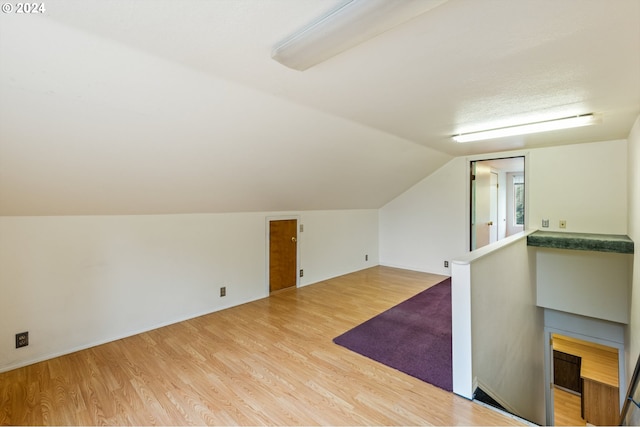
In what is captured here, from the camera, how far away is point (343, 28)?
1.29 m

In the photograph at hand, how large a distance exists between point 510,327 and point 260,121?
328cm

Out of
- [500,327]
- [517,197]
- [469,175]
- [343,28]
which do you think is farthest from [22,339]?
[517,197]

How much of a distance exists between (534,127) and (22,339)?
5247mm

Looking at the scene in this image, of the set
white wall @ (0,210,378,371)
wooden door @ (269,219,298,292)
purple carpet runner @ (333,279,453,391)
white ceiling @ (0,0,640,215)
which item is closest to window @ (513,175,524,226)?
white ceiling @ (0,0,640,215)

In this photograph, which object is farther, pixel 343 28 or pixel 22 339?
pixel 22 339

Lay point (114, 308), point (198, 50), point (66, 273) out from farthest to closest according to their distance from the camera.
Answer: point (114, 308) → point (66, 273) → point (198, 50)

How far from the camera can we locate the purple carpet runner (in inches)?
100

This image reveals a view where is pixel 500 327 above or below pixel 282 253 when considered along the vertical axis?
below

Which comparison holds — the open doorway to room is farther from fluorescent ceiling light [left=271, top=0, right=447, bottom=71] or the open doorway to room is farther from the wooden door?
fluorescent ceiling light [left=271, top=0, right=447, bottom=71]

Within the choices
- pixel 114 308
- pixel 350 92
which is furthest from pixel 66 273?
pixel 350 92

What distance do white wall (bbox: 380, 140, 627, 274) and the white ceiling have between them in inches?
28.3

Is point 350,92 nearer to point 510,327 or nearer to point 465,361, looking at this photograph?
point 465,361

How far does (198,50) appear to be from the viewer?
5.20 feet
